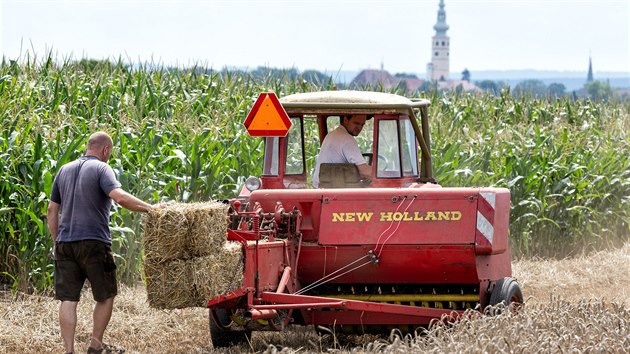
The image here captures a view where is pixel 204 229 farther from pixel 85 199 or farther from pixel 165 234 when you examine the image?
pixel 85 199

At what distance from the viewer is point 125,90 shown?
1600 centimetres

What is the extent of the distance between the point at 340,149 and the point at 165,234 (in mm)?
2429

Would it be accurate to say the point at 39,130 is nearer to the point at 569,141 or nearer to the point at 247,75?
the point at 247,75

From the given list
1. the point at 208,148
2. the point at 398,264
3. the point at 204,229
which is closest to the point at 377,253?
the point at 398,264

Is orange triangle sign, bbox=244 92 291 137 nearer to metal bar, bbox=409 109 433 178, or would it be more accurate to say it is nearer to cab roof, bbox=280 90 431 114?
cab roof, bbox=280 90 431 114

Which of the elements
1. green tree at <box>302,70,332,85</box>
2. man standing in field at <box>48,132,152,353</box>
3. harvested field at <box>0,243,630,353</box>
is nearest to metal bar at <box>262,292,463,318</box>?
harvested field at <box>0,243,630,353</box>

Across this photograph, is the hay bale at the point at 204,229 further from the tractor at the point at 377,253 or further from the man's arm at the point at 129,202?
the tractor at the point at 377,253

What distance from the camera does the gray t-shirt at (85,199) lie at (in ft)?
28.0

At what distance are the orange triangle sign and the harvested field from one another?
1.76m

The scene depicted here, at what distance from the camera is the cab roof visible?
997cm

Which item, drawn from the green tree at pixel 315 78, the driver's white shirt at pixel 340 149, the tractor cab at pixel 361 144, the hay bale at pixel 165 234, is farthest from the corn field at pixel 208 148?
the hay bale at pixel 165 234

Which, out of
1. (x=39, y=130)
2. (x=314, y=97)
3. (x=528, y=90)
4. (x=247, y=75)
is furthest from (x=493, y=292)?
(x=528, y=90)

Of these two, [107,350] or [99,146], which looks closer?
[99,146]

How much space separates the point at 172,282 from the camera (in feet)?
26.5
